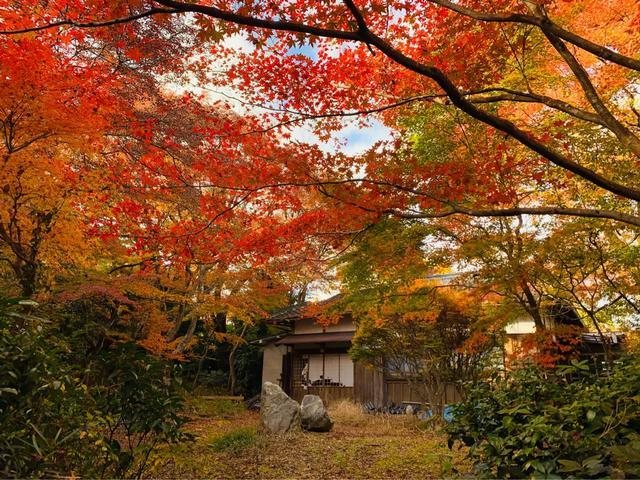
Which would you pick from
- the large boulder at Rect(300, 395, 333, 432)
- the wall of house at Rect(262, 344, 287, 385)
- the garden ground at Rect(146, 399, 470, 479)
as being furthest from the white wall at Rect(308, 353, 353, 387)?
→ the large boulder at Rect(300, 395, 333, 432)

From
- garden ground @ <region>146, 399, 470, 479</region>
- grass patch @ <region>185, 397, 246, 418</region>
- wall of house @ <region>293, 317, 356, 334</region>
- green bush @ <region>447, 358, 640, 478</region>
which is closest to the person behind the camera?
green bush @ <region>447, 358, 640, 478</region>

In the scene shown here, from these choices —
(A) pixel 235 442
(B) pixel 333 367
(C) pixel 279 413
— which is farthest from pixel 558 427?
(B) pixel 333 367

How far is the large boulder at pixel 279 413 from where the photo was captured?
11391 mm

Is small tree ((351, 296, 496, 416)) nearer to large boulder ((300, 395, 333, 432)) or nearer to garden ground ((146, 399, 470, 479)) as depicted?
garden ground ((146, 399, 470, 479))

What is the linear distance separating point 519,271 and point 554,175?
1.85m

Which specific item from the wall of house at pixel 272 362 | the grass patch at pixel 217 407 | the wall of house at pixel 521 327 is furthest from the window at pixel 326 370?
the wall of house at pixel 521 327

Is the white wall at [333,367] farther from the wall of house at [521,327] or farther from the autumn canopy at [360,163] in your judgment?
the autumn canopy at [360,163]

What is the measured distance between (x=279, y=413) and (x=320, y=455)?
3.35m

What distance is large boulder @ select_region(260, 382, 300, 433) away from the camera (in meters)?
11.4

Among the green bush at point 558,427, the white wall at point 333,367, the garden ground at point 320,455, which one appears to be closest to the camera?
the green bush at point 558,427

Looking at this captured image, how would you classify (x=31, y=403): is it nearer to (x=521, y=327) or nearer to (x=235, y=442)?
(x=235, y=442)

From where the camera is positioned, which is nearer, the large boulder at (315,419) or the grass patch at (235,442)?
the grass patch at (235,442)

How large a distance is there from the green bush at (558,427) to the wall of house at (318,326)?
1476 cm

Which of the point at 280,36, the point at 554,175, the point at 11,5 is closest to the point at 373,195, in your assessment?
the point at 280,36
